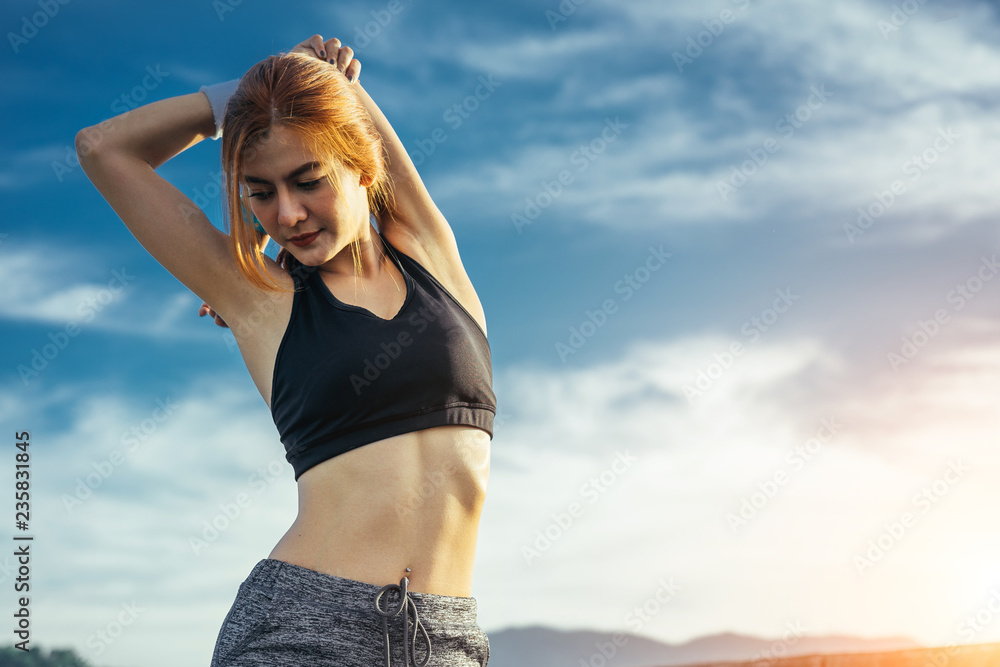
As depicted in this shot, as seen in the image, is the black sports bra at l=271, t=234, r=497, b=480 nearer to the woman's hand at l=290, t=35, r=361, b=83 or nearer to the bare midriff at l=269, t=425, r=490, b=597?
the bare midriff at l=269, t=425, r=490, b=597

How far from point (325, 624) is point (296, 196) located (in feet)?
3.56

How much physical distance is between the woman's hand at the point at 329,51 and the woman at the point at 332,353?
9cm

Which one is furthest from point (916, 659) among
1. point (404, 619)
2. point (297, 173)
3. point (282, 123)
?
point (282, 123)

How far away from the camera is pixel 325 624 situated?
6.07ft

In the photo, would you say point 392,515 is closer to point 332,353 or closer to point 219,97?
point 332,353

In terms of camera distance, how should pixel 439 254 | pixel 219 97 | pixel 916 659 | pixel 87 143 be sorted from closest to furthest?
1. pixel 87 143
2. pixel 219 97
3. pixel 439 254
4. pixel 916 659

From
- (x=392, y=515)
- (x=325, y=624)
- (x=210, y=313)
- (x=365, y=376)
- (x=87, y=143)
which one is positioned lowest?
(x=325, y=624)

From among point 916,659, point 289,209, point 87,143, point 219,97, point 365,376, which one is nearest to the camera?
point 365,376

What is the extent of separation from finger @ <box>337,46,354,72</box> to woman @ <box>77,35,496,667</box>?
13 cm

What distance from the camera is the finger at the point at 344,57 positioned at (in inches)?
103

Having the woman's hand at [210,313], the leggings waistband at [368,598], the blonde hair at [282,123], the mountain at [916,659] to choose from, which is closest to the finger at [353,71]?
the blonde hair at [282,123]

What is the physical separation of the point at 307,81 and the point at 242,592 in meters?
1.35

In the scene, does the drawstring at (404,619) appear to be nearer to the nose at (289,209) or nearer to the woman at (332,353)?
the woman at (332,353)

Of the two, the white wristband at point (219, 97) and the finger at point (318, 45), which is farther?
the finger at point (318, 45)
